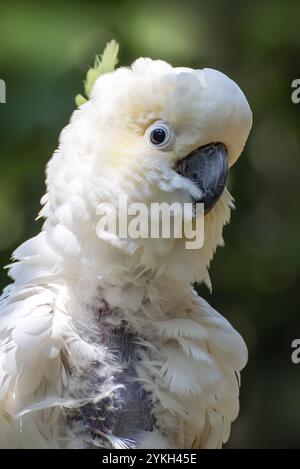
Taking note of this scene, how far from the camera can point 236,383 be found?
1.79 metres

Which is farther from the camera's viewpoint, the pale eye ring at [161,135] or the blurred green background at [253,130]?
the blurred green background at [253,130]

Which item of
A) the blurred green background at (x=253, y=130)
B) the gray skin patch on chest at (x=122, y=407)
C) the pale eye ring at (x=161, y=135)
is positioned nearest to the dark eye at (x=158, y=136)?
the pale eye ring at (x=161, y=135)

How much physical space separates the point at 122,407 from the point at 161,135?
56 centimetres

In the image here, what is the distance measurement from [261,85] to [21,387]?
2018 mm

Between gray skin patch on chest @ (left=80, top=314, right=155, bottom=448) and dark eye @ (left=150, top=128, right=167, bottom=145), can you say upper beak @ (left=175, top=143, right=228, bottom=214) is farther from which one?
gray skin patch on chest @ (left=80, top=314, right=155, bottom=448)

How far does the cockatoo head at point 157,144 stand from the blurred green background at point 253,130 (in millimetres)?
1079

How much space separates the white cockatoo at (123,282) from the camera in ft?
5.17

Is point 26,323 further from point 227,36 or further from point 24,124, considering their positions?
point 227,36

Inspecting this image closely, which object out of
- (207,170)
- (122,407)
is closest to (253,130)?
(207,170)

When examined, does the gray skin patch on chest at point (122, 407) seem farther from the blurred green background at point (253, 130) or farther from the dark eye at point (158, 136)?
the blurred green background at point (253, 130)

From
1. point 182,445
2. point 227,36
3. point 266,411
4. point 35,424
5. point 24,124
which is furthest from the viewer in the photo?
point 266,411

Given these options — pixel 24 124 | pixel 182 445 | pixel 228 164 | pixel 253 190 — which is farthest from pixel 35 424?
pixel 253 190

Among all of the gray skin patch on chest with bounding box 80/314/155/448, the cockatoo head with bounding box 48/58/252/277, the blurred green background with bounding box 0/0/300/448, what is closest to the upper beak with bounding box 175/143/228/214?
the cockatoo head with bounding box 48/58/252/277
